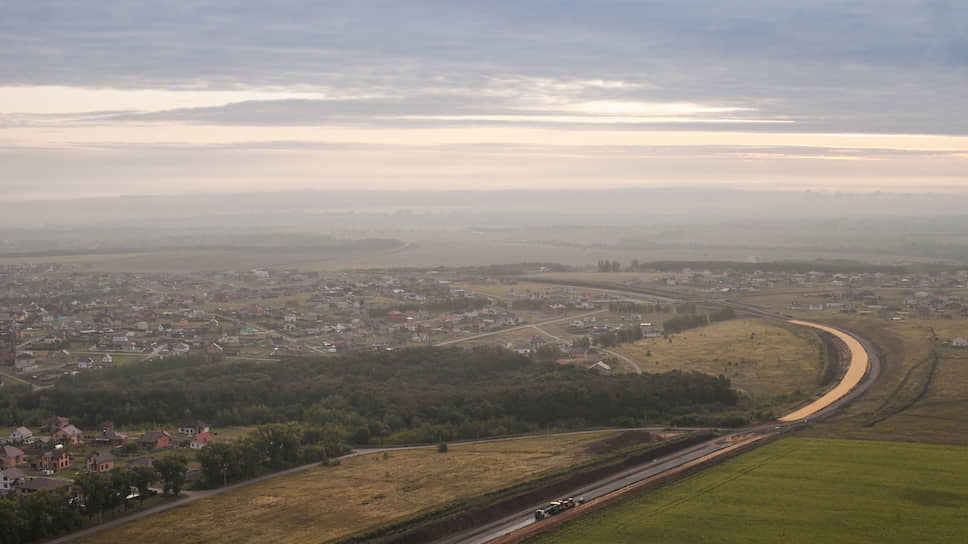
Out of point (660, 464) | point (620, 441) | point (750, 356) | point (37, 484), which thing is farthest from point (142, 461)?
point (750, 356)

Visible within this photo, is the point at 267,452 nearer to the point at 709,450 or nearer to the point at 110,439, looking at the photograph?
the point at 110,439

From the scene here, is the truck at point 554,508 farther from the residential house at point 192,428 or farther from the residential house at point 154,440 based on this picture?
the residential house at point 192,428

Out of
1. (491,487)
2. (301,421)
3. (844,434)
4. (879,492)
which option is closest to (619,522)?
(491,487)

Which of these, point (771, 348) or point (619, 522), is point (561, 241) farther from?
point (619, 522)

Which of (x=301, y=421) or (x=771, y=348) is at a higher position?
(x=771, y=348)

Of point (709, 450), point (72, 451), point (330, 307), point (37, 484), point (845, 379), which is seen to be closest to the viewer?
point (37, 484)
